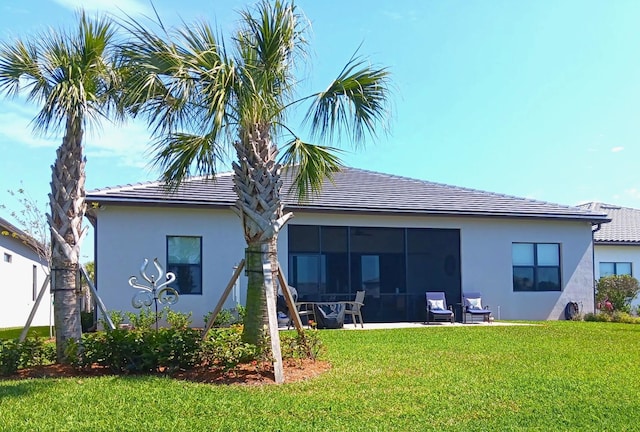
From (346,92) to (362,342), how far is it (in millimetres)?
5287

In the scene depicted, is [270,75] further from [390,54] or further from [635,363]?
[635,363]

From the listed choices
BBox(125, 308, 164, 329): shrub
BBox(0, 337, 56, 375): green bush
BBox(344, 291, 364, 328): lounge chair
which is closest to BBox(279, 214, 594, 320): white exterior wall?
BBox(344, 291, 364, 328): lounge chair

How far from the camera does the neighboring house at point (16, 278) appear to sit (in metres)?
22.3

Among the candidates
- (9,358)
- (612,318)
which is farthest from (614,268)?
(9,358)

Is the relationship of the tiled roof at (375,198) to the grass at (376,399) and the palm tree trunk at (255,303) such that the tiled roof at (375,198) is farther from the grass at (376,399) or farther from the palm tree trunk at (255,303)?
the grass at (376,399)

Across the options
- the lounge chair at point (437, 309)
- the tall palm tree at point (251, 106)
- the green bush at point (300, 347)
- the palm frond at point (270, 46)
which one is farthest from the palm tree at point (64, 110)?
the lounge chair at point (437, 309)

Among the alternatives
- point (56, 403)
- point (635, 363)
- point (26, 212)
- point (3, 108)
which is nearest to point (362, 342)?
point (635, 363)

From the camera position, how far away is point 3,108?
879 centimetres

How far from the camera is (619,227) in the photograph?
26.4 m

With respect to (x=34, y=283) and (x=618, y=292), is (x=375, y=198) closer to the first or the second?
(x=618, y=292)

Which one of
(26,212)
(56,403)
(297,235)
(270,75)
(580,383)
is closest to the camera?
(56,403)

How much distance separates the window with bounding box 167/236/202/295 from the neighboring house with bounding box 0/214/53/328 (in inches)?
297

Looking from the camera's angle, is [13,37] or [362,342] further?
[362,342]

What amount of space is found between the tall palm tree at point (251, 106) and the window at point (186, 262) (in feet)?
20.3
